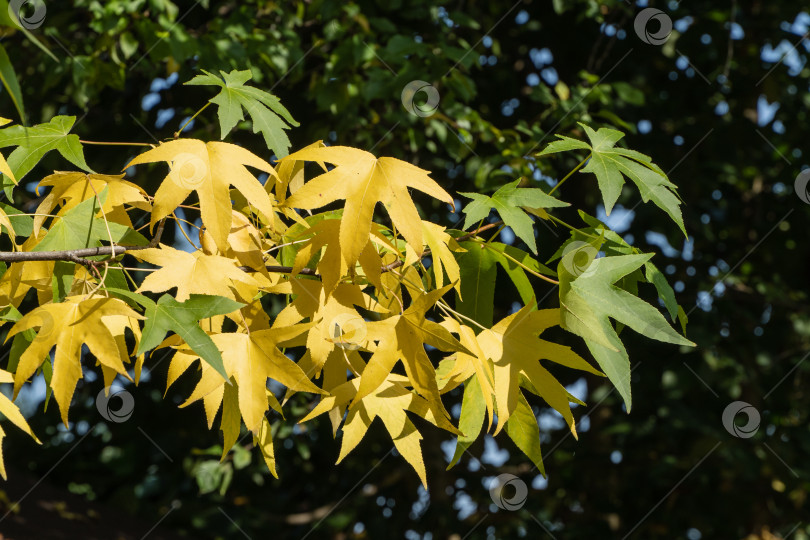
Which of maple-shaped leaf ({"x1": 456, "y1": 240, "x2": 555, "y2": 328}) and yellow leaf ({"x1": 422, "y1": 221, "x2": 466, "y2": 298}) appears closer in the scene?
yellow leaf ({"x1": 422, "y1": 221, "x2": 466, "y2": 298})

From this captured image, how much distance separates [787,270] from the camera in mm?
3695

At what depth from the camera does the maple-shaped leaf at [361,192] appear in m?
0.86

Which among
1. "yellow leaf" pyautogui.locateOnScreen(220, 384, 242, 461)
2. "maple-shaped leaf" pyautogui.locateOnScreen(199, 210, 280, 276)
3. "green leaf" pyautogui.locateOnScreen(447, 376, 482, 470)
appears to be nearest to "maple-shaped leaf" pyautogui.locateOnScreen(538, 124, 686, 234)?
"green leaf" pyautogui.locateOnScreen(447, 376, 482, 470)

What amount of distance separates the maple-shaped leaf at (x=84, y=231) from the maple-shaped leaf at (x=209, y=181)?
120 mm

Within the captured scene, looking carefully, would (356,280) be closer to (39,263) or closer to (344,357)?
Result: (344,357)

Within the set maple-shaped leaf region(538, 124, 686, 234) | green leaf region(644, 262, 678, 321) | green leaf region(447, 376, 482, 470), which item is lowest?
green leaf region(447, 376, 482, 470)

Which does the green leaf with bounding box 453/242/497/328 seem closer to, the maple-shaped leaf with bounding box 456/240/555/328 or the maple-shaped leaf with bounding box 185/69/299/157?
the maple-shaped leaf with bounding box 456/240/555/328

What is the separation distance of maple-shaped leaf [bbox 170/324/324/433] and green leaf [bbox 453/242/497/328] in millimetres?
274

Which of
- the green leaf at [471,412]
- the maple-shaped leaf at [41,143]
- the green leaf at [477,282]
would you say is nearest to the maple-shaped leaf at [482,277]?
the green leaf at [477,282]

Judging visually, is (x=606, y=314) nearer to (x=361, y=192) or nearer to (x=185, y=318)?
(x=361, y=192)

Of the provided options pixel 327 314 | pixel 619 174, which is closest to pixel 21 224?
pixel 327 314

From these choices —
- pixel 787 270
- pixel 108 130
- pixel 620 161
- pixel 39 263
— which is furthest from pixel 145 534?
Result: pixel 787 270

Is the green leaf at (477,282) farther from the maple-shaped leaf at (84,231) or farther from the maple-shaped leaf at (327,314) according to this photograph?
the maple-shaped leaf at (84,231)

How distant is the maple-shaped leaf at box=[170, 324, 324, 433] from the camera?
872 millimetres
